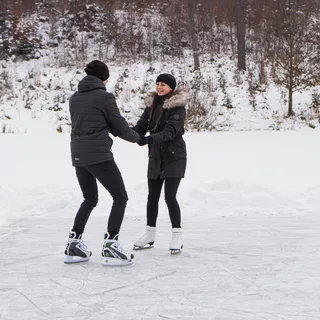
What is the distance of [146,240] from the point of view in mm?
4145

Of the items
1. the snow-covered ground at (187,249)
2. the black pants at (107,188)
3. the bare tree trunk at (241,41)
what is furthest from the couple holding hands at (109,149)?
the bare tree trunk at (241,41)

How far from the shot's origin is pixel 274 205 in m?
5.52

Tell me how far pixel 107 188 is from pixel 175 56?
58.4 feet

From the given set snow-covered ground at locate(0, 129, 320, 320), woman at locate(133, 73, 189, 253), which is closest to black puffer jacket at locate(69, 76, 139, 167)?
woman at locate(133, 73, 189, 253)

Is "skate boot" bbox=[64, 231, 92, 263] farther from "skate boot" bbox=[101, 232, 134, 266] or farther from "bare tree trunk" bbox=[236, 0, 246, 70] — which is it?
"bare tree trunk" bbox=[236, 0, 246, 70]

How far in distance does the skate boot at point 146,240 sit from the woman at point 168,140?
0.25 m

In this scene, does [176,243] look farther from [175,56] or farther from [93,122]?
[175,56]

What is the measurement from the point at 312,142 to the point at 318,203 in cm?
→ 487

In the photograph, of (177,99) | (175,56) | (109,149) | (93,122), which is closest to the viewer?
(93,122)

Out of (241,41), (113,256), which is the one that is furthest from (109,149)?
(241,41)

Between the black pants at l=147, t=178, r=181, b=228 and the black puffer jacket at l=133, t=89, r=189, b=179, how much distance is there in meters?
0.07

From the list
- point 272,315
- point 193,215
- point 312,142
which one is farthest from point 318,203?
point 312,142

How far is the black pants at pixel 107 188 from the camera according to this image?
3496 mm

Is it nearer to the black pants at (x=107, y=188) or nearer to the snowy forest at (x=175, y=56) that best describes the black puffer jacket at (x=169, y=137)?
the black pants at (x=107, y=188)
